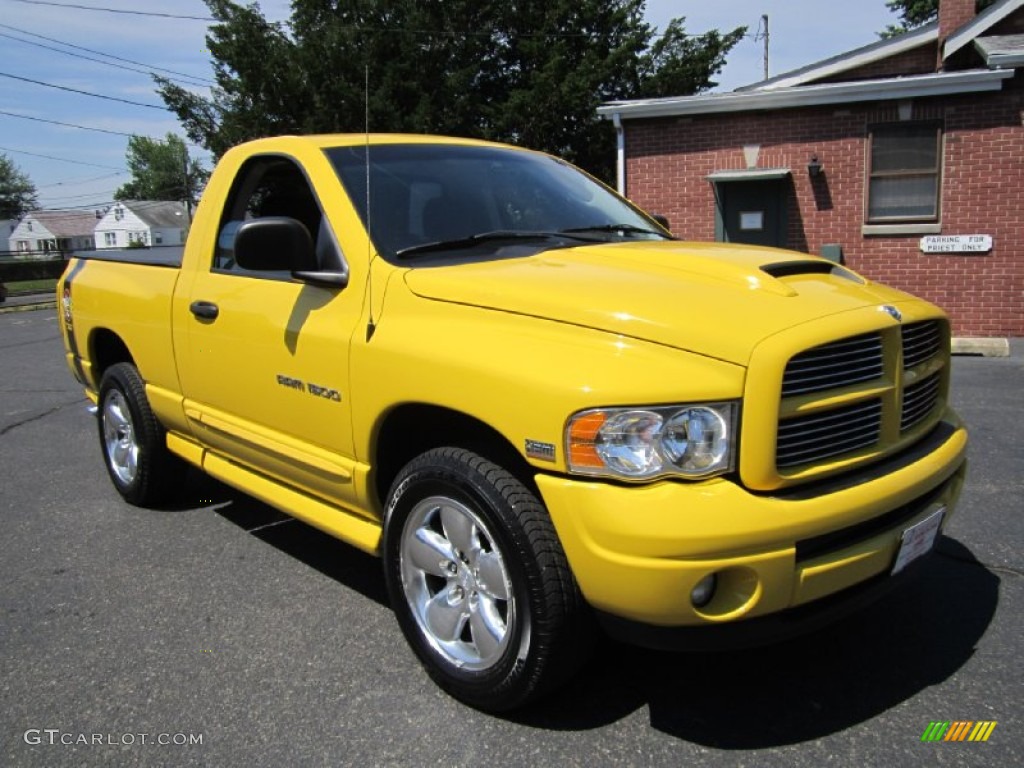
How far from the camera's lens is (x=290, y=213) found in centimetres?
378

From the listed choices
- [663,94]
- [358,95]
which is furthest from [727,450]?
[663,94]

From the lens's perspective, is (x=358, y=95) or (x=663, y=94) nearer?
(x=358, y=95)

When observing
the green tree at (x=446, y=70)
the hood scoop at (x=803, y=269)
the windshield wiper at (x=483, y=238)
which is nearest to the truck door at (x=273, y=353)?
the windshield wiper at (x=483, y=238)

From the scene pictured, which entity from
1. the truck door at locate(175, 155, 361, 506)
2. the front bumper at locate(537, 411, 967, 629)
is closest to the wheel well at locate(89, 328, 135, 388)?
the truck door at locate(175, 155, 361, 506)

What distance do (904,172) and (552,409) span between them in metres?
10.6

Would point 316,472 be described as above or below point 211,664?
above

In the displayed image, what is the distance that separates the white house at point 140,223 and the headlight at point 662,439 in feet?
287

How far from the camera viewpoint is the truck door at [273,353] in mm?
3076

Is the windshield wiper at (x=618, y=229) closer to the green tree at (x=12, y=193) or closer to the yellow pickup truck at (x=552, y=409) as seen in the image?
the yellow pickup truck at (x=552, y=409)

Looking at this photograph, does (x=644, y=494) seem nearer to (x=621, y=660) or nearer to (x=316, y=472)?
(x=621, y=660)

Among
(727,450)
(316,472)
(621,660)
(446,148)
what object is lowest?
(621,660)

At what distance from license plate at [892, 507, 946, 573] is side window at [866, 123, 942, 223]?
9.69 meters

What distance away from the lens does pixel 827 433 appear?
7.83 feet

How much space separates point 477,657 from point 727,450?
1082 mm
